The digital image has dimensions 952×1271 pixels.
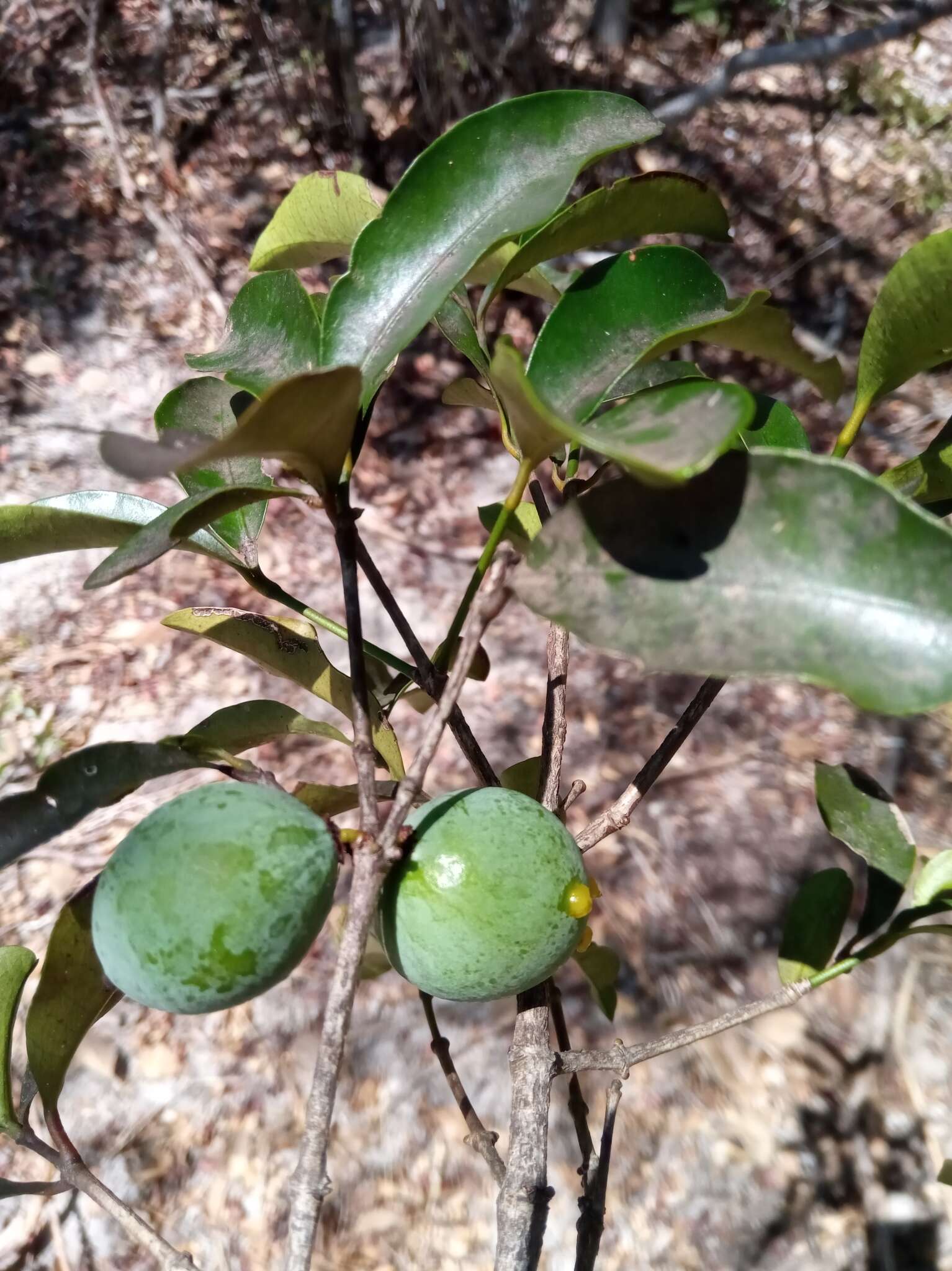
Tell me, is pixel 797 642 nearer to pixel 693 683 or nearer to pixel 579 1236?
pixel 579 1236

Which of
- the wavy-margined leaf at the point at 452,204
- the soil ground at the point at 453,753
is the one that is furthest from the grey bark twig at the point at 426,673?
the soil ground at the point at 453,753

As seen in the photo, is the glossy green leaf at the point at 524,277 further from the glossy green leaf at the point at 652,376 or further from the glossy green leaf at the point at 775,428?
the glossy green leaf at the point at 775,428

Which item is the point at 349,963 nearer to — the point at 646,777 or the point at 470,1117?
the point at 646,777

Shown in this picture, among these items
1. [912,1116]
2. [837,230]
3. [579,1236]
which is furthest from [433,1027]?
[837,230]

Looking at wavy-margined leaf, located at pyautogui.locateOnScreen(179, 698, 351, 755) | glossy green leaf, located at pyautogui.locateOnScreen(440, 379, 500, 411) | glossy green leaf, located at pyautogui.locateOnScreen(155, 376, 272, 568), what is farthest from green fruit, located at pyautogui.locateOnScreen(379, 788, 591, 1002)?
glossy green leaf, located at pyautogui.locateOnScreen(440, 379, 500, 411)

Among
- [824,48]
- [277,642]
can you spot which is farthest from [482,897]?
[824,48]

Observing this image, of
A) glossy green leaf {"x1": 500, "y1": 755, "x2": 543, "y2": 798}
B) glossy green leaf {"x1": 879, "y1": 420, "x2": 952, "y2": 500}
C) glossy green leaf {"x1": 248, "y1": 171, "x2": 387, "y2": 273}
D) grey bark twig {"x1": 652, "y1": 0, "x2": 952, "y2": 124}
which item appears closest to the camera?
glossy green leaf {"x1": 879, "y1": 420, "x2": 952, "y2": 500}

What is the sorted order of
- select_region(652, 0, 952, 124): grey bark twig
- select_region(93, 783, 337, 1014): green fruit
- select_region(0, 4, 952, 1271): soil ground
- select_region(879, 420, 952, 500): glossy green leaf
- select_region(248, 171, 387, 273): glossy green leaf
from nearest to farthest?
select_region(93, 783, 337, 1014): green fruit < select_region(879, 420, 952, 500): glossy green leaf < select_region(248, 171, 387, 273): glossy green leaf < select_region(0, 4, 952, 1271): soil ground < select_region(652, 0, 952, 124): grey bark twig

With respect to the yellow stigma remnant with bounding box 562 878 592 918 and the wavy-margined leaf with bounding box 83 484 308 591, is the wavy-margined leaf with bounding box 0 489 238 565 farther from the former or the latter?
the yellow stigma remnant with bounding box 562 878 592 918
